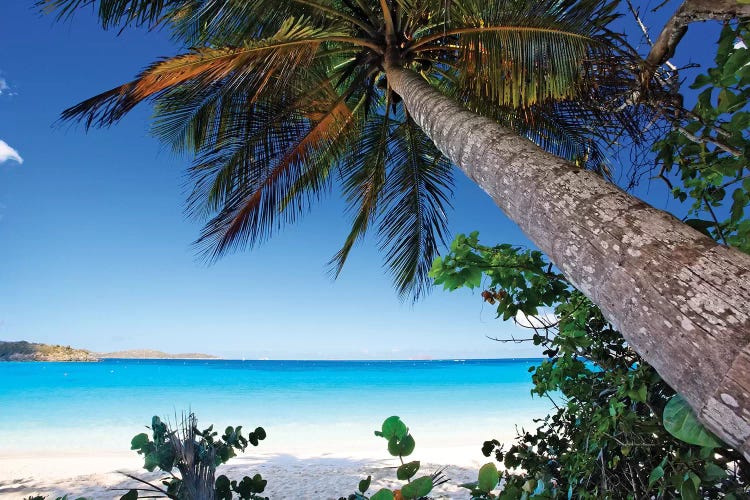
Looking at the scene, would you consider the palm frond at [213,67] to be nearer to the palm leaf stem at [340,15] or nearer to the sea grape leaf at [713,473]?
the palm leaf stem at [340,15]

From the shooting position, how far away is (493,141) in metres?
1.51

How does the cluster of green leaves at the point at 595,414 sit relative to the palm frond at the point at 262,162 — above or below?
below

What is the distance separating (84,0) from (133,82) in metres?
0.95

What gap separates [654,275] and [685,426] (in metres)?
0.25

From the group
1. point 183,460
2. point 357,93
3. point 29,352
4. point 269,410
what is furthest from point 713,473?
point 29,352

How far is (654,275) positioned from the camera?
2.43 ft

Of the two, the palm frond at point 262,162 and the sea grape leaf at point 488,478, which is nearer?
the sea grape leaf at point 488,478

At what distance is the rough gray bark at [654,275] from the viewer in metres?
0.58

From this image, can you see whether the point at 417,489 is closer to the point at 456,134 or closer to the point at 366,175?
the point at 456,134

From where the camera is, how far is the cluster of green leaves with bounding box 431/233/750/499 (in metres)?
0.89

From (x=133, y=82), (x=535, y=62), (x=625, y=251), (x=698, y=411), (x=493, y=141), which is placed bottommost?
(x=698, y=411)

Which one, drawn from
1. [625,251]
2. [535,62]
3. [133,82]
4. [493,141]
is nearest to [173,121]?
[133,82]

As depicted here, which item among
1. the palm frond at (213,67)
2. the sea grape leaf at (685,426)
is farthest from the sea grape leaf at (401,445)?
the palm frond at (213,67)

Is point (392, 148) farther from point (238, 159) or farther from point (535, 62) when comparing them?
point (535, 62)
